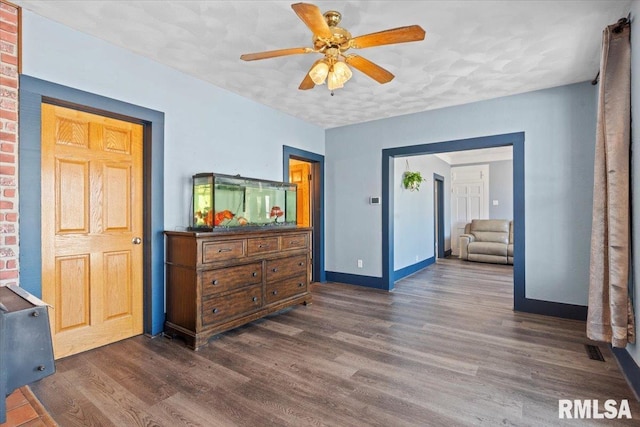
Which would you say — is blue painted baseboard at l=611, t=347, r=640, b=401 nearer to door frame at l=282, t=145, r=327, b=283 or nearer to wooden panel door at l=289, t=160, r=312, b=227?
door frame at l=282, t=145, r=327, b=283

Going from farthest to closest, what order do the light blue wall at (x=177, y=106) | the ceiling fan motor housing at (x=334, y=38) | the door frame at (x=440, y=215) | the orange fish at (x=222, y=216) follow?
1. the door frame at (x=440, y=215)
2. the orange fish at (x=222, y=216)
3. the light blue wall at (x=177, y=106)
4. the ceiling fan motor housing at (x=334, y=38)

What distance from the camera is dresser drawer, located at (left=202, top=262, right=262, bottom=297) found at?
2649mm

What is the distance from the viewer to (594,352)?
2500mm

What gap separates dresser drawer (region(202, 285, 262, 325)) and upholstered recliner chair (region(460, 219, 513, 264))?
5508 millimetres

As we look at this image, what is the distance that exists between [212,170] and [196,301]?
1415 mm

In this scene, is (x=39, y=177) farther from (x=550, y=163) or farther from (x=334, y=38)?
(x=550, y=163)

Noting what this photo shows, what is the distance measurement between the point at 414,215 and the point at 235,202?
3699mm

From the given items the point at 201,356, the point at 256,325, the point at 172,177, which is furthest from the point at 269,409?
the point at 172,177

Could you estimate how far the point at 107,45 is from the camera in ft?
8.21

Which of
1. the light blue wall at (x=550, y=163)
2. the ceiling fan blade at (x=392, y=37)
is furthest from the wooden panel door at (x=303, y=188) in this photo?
the ceiling fan blade at (x=392, y=37)

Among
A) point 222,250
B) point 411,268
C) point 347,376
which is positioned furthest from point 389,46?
point 411,268

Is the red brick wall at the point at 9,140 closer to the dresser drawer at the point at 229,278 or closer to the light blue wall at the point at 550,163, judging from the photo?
the dresser drawer at the point at 229,278
